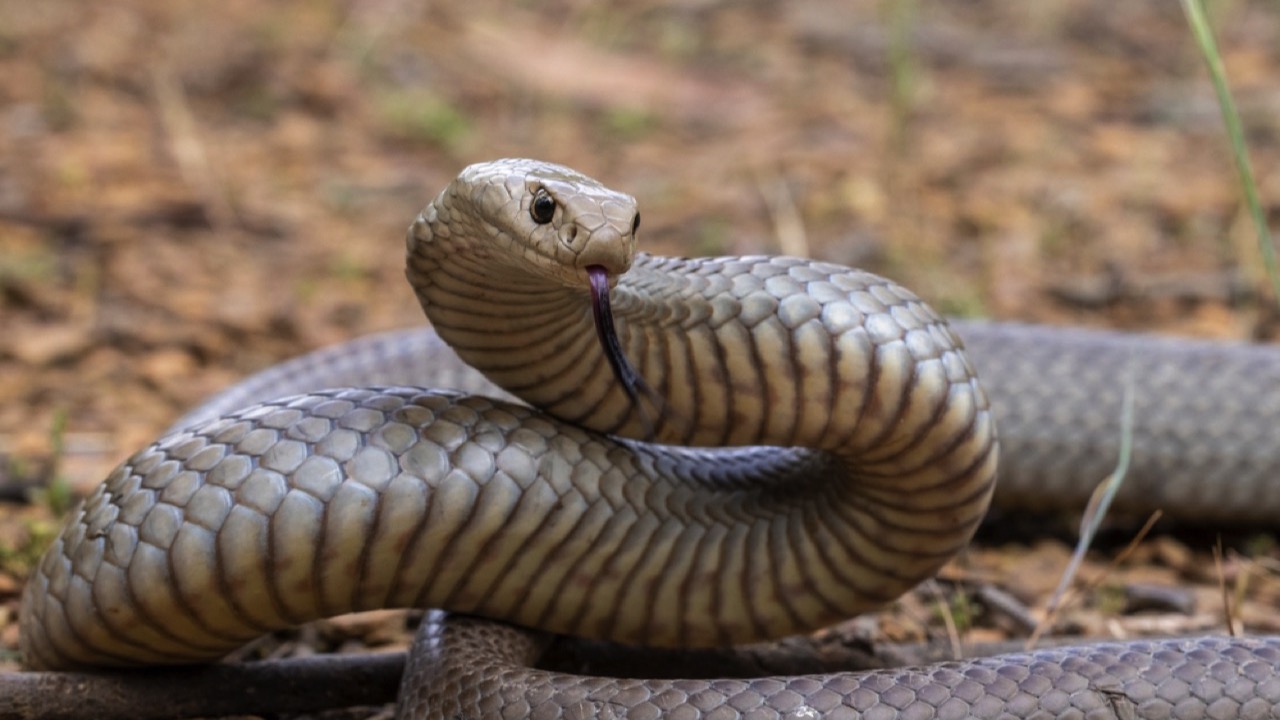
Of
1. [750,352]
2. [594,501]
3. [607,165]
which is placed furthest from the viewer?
[607,165]

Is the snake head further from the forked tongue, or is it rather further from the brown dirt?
the brown dirt

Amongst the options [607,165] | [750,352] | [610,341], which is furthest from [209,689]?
[607,165]

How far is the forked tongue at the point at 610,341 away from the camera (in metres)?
2.80

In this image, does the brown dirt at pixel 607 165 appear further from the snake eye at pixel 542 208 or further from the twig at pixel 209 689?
the snake eye at pixel 542 208

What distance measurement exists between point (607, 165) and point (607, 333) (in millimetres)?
6748

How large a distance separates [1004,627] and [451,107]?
7.30 metres

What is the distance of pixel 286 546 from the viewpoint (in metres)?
2.79

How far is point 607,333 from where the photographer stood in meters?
2.82

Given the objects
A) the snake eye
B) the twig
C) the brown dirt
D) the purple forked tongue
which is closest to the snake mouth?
the purple forked tongue

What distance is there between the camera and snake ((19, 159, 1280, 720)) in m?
2.79

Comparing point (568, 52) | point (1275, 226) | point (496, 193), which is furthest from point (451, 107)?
point (496, 193)

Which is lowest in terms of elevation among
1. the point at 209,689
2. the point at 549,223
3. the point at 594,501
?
the point at 209,689

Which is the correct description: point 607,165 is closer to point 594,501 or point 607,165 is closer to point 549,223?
point 594,501

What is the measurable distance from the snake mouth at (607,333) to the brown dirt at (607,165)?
1522 mm
